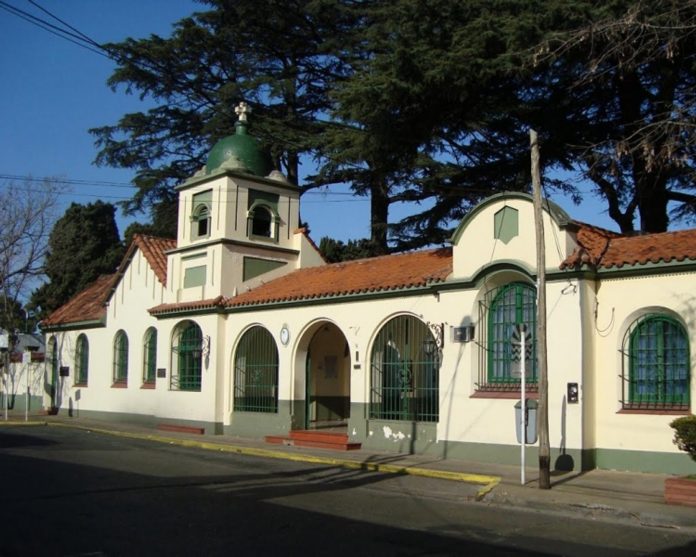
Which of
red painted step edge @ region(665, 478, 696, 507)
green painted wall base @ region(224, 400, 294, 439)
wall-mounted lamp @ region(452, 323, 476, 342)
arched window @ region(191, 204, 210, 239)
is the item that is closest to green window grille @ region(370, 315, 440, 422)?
wall-mounted lamp @ region(452, 323, 476, 342)

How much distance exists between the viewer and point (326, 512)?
1073cm

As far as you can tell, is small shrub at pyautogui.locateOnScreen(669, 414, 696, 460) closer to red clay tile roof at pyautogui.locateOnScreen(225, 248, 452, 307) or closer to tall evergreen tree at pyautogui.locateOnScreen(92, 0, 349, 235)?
red clay tile roof at pyautogui.locateOnScreen(225, 248, 452, 307)

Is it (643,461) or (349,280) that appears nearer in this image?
(643,461)

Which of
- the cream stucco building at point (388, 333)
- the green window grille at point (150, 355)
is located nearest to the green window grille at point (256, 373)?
the cream stucco building at point (388, 333)

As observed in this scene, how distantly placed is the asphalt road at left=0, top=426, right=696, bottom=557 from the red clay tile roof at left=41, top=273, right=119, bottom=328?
1369cm

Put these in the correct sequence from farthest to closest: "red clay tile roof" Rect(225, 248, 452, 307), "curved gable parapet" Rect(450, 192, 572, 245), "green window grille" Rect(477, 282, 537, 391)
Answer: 1. "red clay tile roof" Rect(225, 248, 452, 307)
2. "green window grille" Rect(477, 282, 537, 391)
3. "curved gable parapet" Rect(450, 192, 572, 245)

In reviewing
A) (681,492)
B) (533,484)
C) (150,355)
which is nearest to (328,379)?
(150,355)

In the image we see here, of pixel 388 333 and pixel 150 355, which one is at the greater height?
pixel 388 333

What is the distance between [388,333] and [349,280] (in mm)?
2267

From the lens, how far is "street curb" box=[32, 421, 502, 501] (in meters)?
14.0

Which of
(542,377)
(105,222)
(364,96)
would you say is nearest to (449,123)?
(364,96)

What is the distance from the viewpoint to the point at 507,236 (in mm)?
16344

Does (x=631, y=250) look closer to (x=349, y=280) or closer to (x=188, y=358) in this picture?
(x=349, y=280)

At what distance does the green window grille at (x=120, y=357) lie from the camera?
90.7ft
